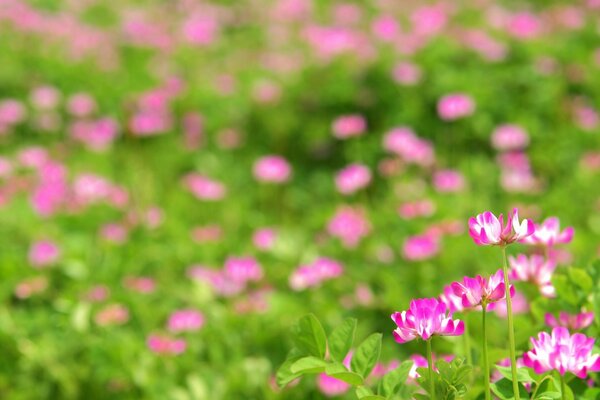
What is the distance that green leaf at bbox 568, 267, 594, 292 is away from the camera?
1.39 meters

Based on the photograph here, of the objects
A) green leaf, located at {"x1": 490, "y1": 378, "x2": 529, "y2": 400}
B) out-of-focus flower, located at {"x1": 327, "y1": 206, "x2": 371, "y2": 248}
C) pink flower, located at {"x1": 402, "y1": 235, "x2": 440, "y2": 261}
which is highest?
green leaf, located at {"x1": 490, "y1": 378, "x2": 529, "y2": 400}

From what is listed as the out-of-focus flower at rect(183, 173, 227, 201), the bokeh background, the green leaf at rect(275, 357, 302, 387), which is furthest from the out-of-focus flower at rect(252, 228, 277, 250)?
the green leaf at rect(275, 357, 302, 387)

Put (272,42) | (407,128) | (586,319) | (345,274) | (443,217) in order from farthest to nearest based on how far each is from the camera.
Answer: (272,42) → (407,128) → (443,217) → (345,274) → (586,319)

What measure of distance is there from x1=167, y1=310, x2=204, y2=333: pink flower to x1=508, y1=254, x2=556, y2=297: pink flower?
151 cm

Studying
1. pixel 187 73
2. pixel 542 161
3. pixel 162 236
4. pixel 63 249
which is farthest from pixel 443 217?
pixel 187 73

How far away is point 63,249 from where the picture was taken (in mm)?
3234

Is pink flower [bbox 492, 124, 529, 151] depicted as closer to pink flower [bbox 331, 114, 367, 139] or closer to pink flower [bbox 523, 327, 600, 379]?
pink flower [bbox 331, 114, 367, 139]

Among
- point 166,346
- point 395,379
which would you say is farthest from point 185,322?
point 395,379

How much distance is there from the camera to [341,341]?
4.03 ft

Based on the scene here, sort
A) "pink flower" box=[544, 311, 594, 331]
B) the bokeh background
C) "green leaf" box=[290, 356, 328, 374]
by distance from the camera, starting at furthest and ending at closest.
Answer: the bokeh background
"pink flower" box=[544, 311, 594, 331]
"green leaf" box=[290, 356, 328, 374]

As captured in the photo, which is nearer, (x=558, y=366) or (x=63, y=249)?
(x=558, y=366)

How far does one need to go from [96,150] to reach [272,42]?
224 cm

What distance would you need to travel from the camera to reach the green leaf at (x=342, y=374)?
3.75 feet

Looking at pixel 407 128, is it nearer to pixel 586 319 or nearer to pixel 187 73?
pixel 187 73
